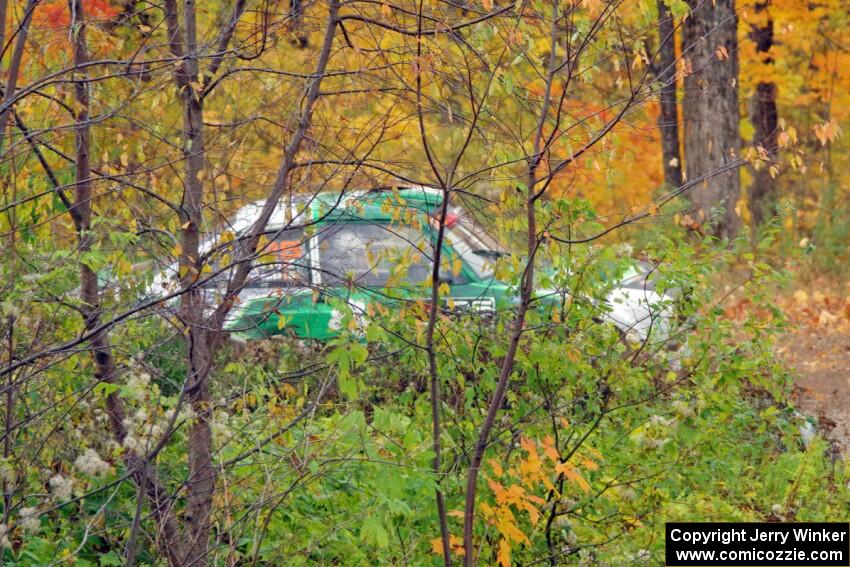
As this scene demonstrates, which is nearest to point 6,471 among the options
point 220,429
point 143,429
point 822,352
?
point 143,429

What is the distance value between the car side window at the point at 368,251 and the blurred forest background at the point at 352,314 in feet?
0.67

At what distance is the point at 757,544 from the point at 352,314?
254 cm

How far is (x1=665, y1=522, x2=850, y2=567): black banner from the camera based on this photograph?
537 cm

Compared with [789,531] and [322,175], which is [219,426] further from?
[789,531]

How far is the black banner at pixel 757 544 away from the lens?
17.6 ft

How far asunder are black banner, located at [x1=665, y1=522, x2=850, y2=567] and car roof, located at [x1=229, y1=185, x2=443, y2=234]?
200 cm

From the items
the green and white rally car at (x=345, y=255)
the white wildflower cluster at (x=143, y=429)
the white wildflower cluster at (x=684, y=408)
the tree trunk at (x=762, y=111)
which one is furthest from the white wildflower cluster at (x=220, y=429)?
the tree trunk at (x=762, y=111)

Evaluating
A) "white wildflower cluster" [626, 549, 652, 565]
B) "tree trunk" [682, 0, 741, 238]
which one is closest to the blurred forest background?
"white wildflower cluster" [626, 549, 652, 565]

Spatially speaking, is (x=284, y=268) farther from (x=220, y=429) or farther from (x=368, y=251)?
(x=220, y=429)

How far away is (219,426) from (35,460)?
1.07 m

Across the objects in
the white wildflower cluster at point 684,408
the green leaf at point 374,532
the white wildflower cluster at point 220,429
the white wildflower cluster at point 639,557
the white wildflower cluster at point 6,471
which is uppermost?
the white wildflower cluster at point 684,408

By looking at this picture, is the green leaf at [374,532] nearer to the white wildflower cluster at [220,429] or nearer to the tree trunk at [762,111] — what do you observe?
the white wildflower cluster at [220,429]

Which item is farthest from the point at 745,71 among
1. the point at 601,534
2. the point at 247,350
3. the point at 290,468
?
the point at 290,468

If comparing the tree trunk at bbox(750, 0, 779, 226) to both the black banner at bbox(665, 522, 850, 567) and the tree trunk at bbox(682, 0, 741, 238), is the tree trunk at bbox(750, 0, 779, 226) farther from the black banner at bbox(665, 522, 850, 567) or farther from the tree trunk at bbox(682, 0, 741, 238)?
the black banner at bbox(665, 522, 850, 567)
